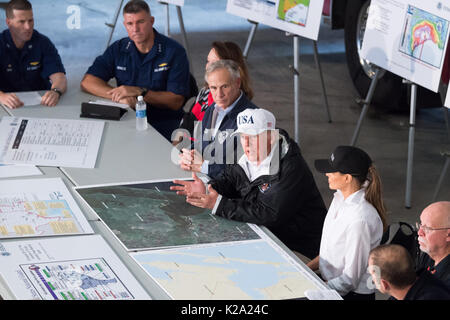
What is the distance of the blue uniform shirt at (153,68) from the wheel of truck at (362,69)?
2276 mm

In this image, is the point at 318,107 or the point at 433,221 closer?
the point at 433,221

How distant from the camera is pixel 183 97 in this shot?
4500mm

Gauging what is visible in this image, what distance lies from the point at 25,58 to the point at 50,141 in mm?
1070

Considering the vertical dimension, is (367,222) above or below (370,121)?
above

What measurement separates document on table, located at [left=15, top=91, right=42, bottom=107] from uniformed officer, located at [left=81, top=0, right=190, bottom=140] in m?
0.31

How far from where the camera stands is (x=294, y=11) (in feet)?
16.8

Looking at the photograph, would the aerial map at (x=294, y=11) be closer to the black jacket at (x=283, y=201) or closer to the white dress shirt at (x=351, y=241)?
the black jacket at (x=283, y=201)

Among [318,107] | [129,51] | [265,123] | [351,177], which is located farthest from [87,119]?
[318,107]

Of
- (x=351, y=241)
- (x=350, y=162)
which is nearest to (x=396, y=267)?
(x=351, y=241)

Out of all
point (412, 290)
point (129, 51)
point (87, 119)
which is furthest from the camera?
point (129, 51)

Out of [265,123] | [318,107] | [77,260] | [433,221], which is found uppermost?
[265,123]
